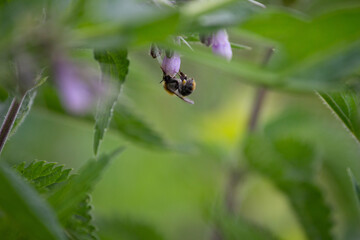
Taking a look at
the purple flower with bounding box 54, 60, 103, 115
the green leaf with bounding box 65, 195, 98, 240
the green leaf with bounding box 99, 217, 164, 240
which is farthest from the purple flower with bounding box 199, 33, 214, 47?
the green leaf with bounding box 99, 217, 164, 240

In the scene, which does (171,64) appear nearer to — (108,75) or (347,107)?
(108,75)

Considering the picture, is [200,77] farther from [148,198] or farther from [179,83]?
[179,83]

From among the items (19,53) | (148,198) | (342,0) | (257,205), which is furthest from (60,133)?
(19,53)

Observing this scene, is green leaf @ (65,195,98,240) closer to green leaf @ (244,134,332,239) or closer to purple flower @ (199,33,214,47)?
purple flower @ (199,33,214,47)

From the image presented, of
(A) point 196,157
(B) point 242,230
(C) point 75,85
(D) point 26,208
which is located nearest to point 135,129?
(B) point 242,230

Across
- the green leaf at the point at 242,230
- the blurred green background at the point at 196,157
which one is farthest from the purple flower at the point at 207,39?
the blurred green background at the point at 196,157

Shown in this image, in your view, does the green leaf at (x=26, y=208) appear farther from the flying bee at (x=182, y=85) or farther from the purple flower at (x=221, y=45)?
the flying bee at (x=182, y=85)
